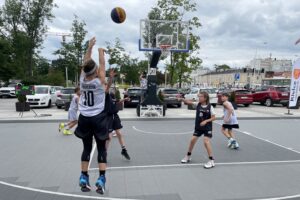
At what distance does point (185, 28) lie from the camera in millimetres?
16391

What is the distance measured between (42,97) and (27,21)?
28422 mm

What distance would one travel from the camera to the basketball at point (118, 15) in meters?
7.99

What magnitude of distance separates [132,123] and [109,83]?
28.0 ft

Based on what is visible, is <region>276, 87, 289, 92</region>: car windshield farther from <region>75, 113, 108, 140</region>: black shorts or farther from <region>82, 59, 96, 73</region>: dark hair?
<region>82, 59, 96, 73</region>: dark hair

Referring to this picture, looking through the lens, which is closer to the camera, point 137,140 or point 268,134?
point 137,140

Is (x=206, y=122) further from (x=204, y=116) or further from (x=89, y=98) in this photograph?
(x=89, y=98)

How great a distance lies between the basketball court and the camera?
4625 millimetres

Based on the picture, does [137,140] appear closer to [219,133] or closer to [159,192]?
[219,133]

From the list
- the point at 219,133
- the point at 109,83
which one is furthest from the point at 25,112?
the point at 109,83

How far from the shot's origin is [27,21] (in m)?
43.1

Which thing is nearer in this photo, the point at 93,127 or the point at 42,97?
the point at 93,127

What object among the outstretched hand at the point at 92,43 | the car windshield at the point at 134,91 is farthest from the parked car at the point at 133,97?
the outstretched hand at the point at 92,43

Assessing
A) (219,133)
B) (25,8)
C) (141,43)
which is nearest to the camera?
(219,133)

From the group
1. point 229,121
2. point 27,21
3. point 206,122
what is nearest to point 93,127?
point 206,122
